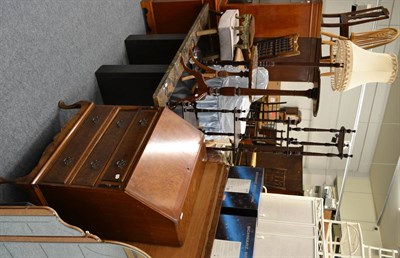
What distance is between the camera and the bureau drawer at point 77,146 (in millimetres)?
1487

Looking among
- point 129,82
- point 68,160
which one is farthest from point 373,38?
point 68,160

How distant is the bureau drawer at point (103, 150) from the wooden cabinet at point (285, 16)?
1.70m

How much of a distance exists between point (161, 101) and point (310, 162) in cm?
464

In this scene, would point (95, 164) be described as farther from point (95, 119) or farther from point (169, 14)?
point (169, 14)

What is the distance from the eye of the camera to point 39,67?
1846 millimetres

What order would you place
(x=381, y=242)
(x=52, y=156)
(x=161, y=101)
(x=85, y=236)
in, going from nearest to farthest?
(x=85, y=236), (x=52, y=156), (x=161, y=101), (x=381, y=242)

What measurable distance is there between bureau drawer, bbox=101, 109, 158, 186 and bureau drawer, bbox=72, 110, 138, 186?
3 cm

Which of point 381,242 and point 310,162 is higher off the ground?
point 310,162

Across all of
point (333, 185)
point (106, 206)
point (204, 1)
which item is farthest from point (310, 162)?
point (106, 206)

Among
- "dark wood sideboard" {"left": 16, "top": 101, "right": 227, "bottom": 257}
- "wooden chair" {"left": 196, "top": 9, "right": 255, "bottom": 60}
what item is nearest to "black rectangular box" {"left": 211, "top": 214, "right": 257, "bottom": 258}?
"dark wood sideboard" {"left": 16, "top": 101, "right": 227, "bottom": 257}

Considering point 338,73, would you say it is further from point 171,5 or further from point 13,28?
point 13,28

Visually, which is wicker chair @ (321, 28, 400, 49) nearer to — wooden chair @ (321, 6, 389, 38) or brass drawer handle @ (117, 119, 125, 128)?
wooden chair @ (321, 6, 389, 38)

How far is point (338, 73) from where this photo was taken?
7.23ft

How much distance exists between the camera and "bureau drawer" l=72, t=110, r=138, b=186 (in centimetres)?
144
